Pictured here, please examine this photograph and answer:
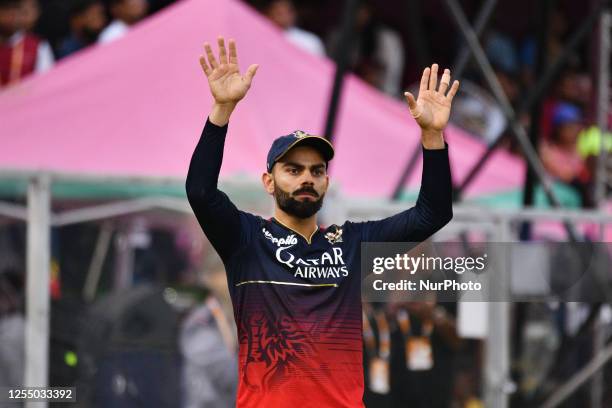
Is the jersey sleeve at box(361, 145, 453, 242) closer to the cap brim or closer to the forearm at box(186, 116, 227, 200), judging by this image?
the cap brim

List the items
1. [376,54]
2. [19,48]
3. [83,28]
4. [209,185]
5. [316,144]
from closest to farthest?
[209,185] < [316,144] < [19,48] < [83,28] < [376,54]

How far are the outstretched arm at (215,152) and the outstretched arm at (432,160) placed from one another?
24.8 inches

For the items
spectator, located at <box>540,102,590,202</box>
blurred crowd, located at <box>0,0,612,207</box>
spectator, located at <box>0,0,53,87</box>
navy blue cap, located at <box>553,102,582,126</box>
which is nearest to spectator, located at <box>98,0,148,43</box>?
blurred crowd, located at <box>0,0,612,207</box>

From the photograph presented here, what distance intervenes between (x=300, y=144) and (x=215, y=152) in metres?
0.35

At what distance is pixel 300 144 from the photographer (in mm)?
4891

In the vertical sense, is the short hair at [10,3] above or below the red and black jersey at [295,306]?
above

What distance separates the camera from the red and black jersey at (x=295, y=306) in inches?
188

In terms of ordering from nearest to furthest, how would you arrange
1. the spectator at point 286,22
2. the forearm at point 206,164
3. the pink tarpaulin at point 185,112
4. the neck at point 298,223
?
the forearm at point 206,164, the neck at point 298,223, the pink tarpaulin at point 185,112, the spectator at point 286,22

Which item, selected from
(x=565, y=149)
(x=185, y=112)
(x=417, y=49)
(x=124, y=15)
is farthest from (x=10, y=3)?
(x=565, y=149)

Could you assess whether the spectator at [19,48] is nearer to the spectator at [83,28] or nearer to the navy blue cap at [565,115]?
the spectator at [83,28]

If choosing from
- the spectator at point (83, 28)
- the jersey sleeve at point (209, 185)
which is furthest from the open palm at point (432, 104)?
the spectator at point (83, 28)

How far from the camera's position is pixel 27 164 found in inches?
365

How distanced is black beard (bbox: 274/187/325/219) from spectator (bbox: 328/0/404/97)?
8543mm

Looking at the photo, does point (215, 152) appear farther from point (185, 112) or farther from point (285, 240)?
point (185, 112)
